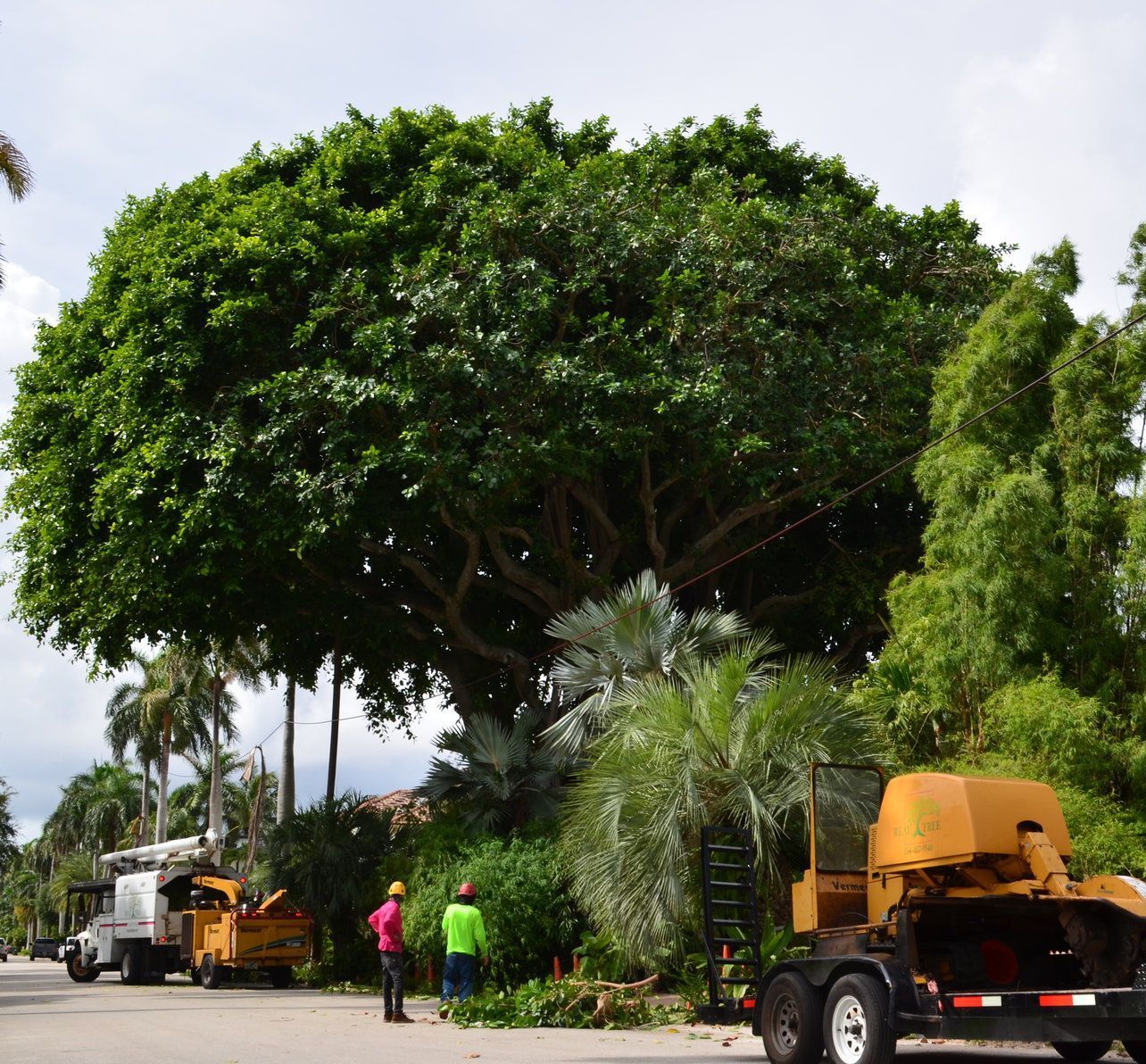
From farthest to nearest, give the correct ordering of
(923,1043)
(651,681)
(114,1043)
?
(651,681) → (114,1043) → (923,1043)

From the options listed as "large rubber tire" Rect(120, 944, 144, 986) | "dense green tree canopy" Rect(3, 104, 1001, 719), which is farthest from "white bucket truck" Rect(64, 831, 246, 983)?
"dense green tree canopy" Rect(3, 104, 1001, 719)

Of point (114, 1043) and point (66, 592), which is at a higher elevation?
point (66, 592)

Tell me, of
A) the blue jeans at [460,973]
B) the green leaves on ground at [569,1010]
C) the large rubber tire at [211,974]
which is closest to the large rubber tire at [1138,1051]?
the green leaves on ground at [569,1010]

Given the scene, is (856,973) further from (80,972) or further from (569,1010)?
(80,972)

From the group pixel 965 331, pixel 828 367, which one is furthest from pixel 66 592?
pixel 965 331

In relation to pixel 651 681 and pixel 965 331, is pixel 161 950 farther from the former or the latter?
Answer: pixel 965 331

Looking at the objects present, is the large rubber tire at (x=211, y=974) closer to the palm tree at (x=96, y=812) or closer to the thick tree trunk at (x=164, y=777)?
the thick tree trunk at (x=164, y=777)

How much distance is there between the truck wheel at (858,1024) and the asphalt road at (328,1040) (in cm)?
150

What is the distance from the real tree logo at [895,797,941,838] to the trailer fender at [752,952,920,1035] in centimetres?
92

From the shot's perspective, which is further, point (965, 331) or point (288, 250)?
point (965, 331)

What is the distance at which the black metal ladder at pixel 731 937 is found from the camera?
1095 centimetres

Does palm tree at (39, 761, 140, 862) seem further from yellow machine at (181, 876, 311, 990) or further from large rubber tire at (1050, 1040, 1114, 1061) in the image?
large rubber tire at (1050, 1040, 1114, 1061)

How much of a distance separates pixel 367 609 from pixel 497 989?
9522 millimetres

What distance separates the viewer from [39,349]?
2733 cm
